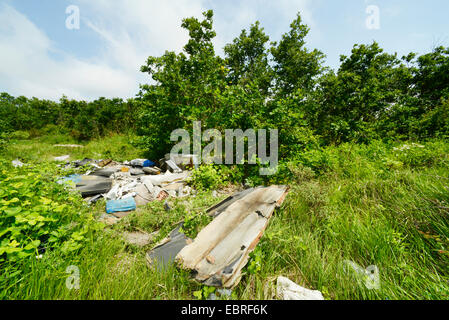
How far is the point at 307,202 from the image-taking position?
2.45 m

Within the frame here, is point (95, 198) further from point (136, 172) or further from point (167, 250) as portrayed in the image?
point (167, 250)

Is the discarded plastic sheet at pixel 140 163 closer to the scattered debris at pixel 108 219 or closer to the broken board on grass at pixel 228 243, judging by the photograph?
the scattered debris at pixel 108 219

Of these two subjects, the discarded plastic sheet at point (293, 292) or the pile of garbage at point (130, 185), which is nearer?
the discarded plastic sheet at point (293, 292)

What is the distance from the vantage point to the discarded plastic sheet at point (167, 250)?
1.64 meters

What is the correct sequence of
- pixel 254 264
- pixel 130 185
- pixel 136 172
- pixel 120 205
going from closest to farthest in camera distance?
pixel 254 264, pixel 120 205, pixel 130 185, pixel 136 172

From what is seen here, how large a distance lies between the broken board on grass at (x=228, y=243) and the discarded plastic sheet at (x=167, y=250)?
0.18m

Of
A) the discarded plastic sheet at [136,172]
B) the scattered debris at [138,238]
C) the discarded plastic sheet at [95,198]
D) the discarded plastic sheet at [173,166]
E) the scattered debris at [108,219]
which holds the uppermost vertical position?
the discarded plastic sheet at [173,166]

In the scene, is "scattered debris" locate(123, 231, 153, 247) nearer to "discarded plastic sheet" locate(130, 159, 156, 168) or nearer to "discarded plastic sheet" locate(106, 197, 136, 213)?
"discarded plastic sheet" locate(106, 197, 136, 213)

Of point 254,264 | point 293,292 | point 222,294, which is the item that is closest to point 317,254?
point 293,292

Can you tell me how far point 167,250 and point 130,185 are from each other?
2.54 m

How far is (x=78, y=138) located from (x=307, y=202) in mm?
14564

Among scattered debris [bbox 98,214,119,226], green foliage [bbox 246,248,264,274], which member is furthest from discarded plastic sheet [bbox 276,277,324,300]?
scattered debris [bbox 98,214,119,226]

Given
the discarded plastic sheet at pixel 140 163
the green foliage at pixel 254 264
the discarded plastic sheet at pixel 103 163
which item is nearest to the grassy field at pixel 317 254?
the green foliage at pixel 254 264

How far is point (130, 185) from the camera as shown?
3.66 meters
